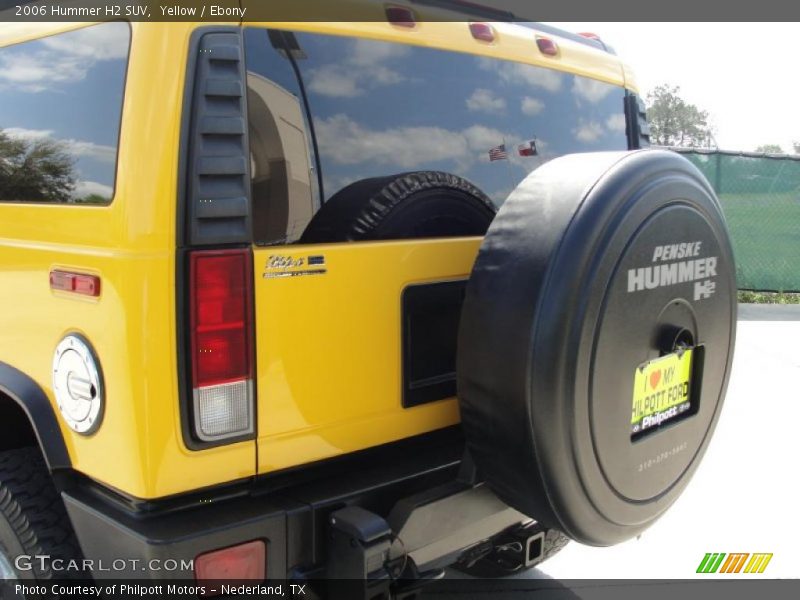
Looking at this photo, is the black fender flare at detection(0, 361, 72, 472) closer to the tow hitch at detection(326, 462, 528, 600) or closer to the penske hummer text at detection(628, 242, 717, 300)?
the tow hitch at detection(326, 462, 528, 600)

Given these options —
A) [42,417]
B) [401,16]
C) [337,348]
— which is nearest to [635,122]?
[401,16]

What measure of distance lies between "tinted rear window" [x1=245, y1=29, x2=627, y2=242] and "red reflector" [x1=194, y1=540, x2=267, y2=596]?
802mm

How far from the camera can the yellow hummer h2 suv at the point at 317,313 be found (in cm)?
184

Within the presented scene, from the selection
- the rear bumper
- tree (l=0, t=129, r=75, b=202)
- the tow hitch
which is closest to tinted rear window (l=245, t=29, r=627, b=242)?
tree (l=0, t=129, r=75, b=202)

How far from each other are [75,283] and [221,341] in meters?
0.43

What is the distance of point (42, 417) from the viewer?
6.91ft

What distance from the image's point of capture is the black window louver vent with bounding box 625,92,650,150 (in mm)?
3311

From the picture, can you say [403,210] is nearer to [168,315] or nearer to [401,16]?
[401,16]

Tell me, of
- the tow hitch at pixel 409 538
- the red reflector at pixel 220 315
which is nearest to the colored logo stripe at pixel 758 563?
the tow hitch at pixel 409 538

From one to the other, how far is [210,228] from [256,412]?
50cm

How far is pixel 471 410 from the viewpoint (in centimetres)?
212

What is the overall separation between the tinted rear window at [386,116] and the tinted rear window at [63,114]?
361mm

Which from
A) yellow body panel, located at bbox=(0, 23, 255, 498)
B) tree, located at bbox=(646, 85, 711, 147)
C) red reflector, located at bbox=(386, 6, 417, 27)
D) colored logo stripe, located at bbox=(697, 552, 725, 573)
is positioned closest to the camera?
yellow body panel, located at bbox=(0, 23, 255, 498)

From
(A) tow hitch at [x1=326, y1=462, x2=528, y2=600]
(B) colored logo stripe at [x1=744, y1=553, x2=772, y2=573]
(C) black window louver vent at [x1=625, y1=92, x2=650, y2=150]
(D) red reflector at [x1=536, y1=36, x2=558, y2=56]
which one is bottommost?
(B) colored logo stripe at [x1=744, y1=553, x2=772, y2=573]
